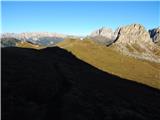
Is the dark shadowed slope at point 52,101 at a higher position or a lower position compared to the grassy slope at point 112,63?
higher

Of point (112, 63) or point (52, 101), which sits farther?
point (112, 63)

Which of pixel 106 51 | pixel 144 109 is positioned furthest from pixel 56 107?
pixel 106 51

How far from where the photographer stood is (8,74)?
5441 centimetres

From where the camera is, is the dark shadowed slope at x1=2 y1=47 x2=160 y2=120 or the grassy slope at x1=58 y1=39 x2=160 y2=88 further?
the grassy slope at x1=58 y1=39 x2=160 y2=88

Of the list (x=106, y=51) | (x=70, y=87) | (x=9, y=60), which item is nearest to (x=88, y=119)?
(x=70, y=87)

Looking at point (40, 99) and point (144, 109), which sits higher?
point (40, 99)

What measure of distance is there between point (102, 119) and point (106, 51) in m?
156

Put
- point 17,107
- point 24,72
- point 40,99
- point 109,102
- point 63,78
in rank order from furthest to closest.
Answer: point 63,78, point 24,72, point 109,102, point 40,99, point 17,107

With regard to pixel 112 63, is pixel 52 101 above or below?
above

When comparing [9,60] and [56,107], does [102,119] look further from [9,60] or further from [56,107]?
[9,60]

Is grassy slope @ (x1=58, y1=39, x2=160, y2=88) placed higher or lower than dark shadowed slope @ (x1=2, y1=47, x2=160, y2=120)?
lower

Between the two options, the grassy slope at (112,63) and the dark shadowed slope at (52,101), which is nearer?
the dark shadowed slope at (52,101)

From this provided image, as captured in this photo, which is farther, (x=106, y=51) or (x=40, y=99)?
(x=106, y=51)

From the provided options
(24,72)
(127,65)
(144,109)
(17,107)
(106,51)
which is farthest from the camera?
(106,51)
